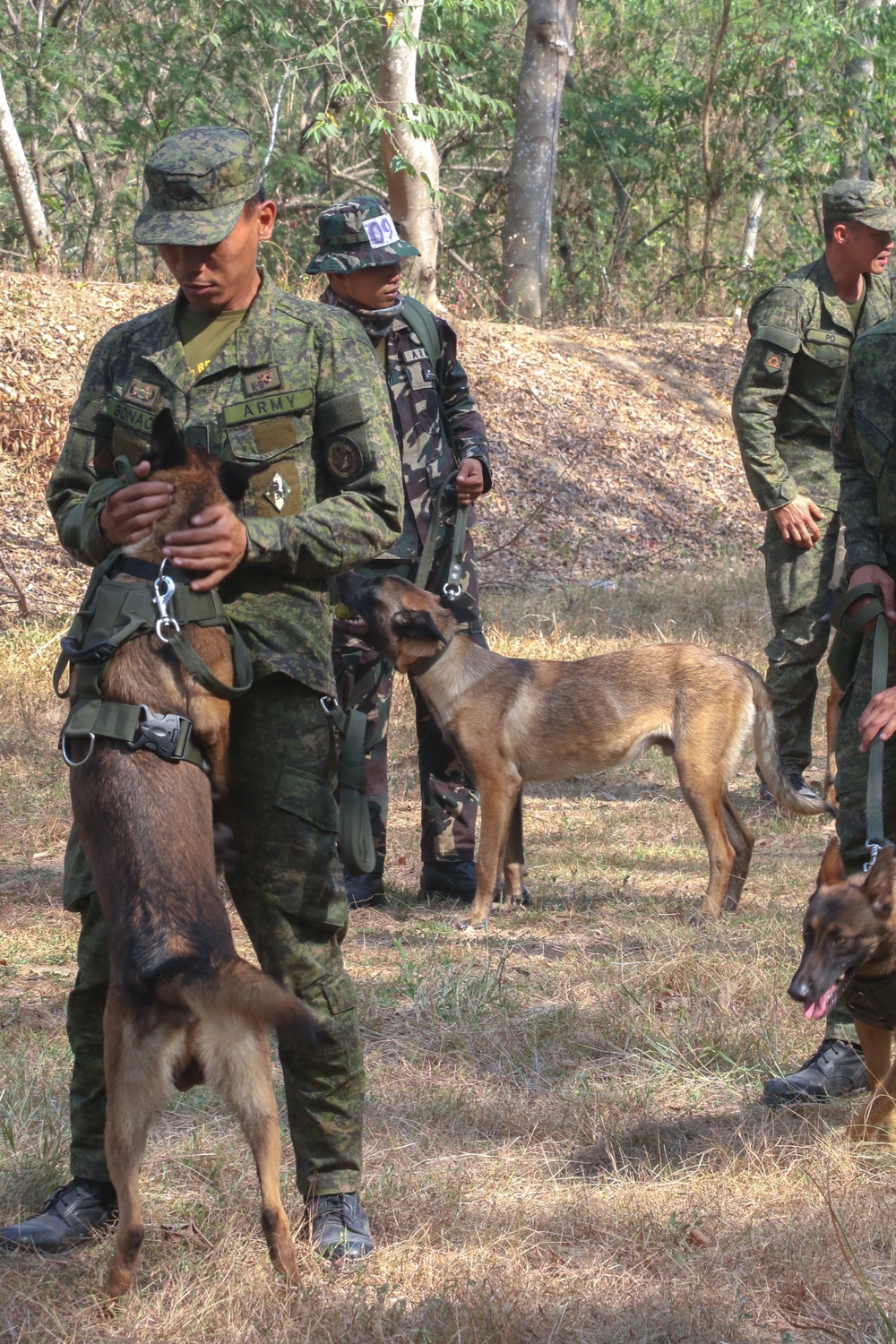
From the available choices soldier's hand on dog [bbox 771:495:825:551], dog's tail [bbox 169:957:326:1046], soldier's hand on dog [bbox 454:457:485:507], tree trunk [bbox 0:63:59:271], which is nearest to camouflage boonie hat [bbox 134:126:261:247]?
dog's tail [bbox 169:957:326:1046]

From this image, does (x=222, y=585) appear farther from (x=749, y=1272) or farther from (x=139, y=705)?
(x=749, y=1272)

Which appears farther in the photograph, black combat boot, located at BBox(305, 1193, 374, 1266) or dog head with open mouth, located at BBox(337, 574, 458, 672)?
dog head with open mouth, located at BBox(337, 574, 458, 672)

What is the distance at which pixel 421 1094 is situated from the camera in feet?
13.4

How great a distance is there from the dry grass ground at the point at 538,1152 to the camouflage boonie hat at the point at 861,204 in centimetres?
302

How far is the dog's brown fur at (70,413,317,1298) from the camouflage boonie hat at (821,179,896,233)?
174 inches

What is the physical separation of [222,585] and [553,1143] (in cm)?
183

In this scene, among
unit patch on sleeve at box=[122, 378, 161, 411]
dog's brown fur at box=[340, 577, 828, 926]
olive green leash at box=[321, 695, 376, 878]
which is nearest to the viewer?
unit patch on sleeve at box=[122, 378, 161, 411]

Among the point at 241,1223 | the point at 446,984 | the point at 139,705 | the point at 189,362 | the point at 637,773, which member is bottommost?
the point at 637,773

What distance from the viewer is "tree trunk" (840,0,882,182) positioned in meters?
17.7

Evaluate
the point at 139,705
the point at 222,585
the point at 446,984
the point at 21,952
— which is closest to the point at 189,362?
the point at 222,585

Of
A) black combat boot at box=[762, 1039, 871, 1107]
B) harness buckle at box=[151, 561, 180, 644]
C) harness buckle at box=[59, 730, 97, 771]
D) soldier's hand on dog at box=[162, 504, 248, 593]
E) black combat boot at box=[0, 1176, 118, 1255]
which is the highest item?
soldier's hand on dog at box=[162, 504, 248, 593]

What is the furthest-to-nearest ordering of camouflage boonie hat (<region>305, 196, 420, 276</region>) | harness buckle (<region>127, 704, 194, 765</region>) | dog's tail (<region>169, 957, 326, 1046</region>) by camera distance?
1. camouflage boonie hat (<region>305, 196, 420, 276</region>)
2. harness buckle (<region>127, 704, 194, 765</region>)
3. dog's tail (<region>169, 957, 326, 1046</region>)

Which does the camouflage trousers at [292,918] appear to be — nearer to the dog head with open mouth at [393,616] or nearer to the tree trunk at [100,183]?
the dog head with open mouth at [393,616]

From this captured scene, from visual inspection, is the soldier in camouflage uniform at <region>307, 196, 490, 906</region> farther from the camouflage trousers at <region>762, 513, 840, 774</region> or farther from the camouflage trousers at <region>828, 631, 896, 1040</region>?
the camouflage trousers at <region>828, 631, 896, 1040</region>
